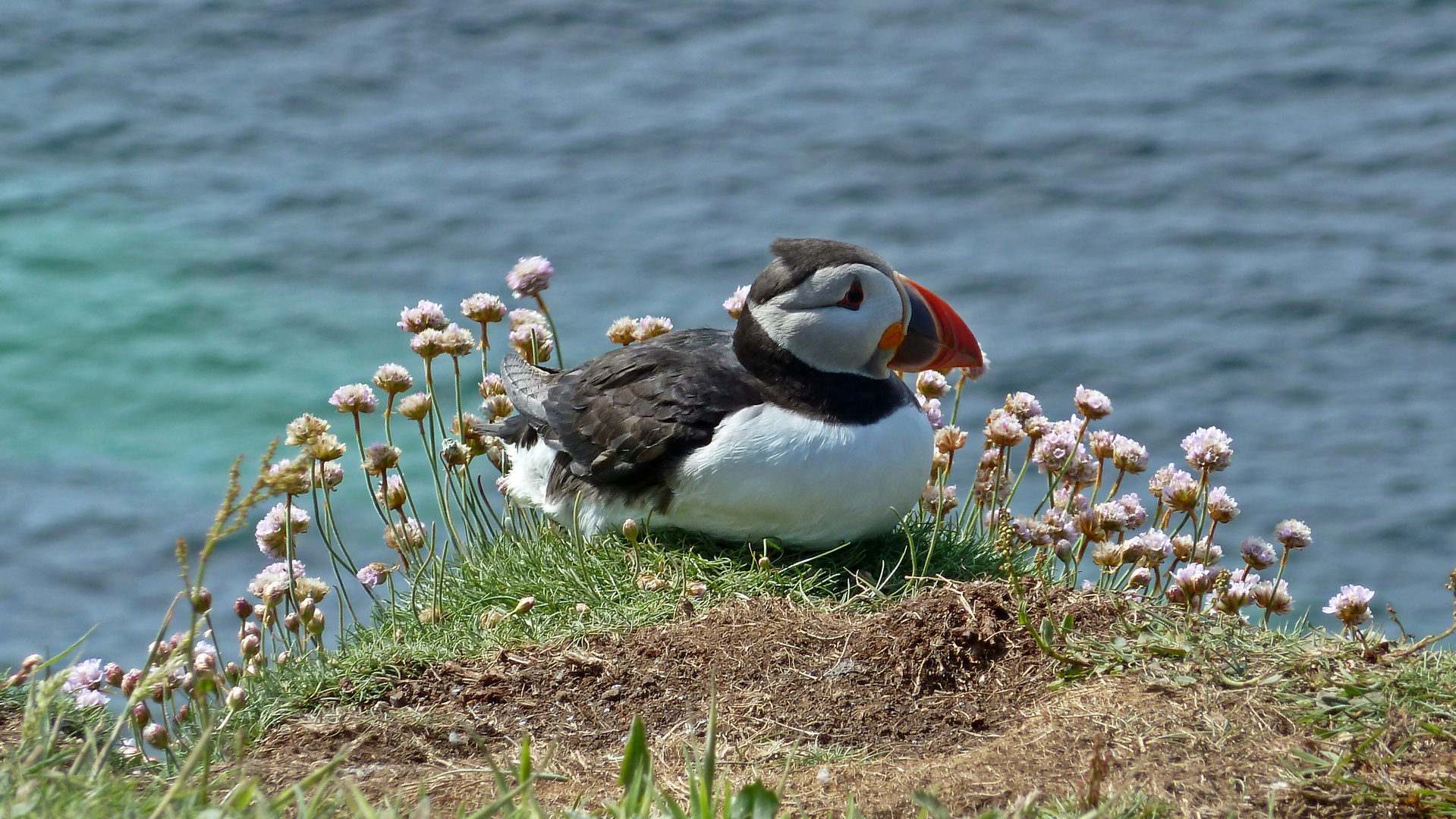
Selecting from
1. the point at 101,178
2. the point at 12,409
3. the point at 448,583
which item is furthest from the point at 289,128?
the point at 448,583

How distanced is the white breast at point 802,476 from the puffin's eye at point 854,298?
34 cm

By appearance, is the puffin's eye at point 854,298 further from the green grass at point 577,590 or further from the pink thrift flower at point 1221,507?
the pink thrift flower at point 1221,507

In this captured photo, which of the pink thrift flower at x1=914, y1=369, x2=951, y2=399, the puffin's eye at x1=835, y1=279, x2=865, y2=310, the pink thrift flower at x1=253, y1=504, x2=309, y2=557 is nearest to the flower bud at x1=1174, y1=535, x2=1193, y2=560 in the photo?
the pink thrift flower at x1=914, y1=369, x2=951, y2=399

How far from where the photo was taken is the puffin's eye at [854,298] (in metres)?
4.16

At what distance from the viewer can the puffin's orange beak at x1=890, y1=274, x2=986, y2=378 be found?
425cm

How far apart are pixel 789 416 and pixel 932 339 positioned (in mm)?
523

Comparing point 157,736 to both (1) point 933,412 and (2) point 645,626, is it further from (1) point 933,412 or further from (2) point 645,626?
(1) point 933,412

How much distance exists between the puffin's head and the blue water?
5373 mm

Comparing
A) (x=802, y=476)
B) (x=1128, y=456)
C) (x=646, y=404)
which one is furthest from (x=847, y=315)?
(x=1128, y=456)

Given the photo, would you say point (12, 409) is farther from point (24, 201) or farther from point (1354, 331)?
point (1354, 331)

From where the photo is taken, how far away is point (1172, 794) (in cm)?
275

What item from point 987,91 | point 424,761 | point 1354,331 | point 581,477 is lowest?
point 1354,331

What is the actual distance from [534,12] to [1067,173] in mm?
6438

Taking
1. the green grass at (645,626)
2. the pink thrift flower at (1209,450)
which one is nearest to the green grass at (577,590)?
the green grass at (645,626)
